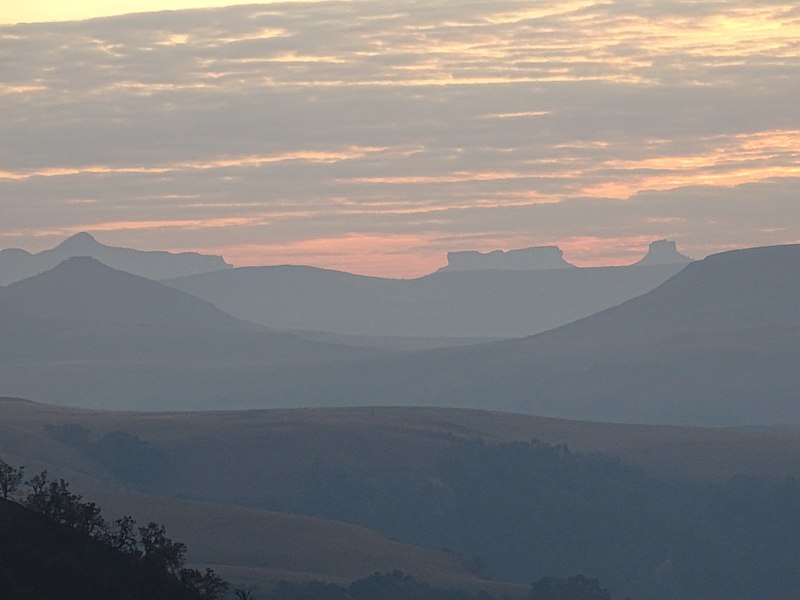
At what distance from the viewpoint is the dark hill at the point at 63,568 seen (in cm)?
3625

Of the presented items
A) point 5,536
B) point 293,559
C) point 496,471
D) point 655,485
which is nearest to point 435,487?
point 496,471

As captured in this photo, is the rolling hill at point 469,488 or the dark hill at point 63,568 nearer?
the dark hill at point 63,568

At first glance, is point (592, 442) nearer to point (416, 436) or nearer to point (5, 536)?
point (416, 436)

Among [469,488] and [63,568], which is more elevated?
[469,488]

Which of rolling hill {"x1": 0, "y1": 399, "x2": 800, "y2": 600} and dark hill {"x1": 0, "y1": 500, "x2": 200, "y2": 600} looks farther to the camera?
rolling hill {"x1": 0, "y1": 399, "x2": 800, "y2": 600}

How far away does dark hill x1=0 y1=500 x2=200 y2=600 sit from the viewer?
119 feet

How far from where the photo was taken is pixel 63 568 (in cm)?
3759

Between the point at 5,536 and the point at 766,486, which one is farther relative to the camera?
the point at 766,486

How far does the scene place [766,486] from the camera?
146m

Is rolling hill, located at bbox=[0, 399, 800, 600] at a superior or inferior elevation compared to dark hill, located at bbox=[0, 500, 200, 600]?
superior

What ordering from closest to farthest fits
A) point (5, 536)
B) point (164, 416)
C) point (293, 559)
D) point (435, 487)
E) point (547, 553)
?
point (5, 536) < point (293, 559) < point (547, 553) < point (435, 487) < point (164, 416)

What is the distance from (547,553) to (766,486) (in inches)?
978

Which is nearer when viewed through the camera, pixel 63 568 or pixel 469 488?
pixel 63 568

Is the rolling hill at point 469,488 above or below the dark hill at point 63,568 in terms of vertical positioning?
above
